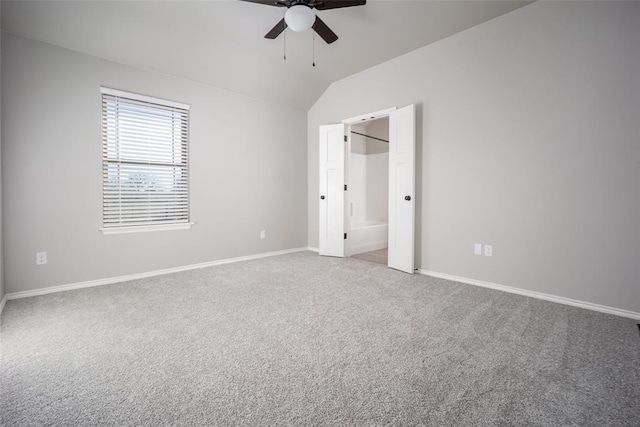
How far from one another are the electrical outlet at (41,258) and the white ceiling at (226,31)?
2.10 metres

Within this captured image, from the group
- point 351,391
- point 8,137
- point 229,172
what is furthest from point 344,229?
point 8,137

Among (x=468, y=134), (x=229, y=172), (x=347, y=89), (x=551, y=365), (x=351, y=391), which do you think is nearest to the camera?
(x=351, y=391)

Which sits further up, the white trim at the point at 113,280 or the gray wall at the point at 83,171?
the gray wall at the point at 83,171

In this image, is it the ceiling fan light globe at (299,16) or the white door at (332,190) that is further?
the white door at (332,190)

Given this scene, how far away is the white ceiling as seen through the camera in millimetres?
2648

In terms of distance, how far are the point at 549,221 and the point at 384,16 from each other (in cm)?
264

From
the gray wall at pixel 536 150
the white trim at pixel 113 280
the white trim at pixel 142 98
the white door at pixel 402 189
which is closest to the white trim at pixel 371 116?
the white door at pixel 402 189

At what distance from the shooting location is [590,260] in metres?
2.43

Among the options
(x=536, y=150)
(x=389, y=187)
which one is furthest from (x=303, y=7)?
(x=536, y=150)

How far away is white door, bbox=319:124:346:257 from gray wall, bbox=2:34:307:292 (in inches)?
47.3

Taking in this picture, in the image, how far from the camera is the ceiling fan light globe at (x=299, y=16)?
2236 millimetres

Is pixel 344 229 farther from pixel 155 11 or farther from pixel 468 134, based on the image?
pixel 155 11

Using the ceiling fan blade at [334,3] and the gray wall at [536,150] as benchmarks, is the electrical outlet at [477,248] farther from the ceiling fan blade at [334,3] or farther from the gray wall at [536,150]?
the ceiling fan blade at [334,3]

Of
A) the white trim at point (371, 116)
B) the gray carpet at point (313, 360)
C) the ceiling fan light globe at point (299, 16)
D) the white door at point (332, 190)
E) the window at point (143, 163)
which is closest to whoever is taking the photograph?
the gray carpet at point (313, 360)
